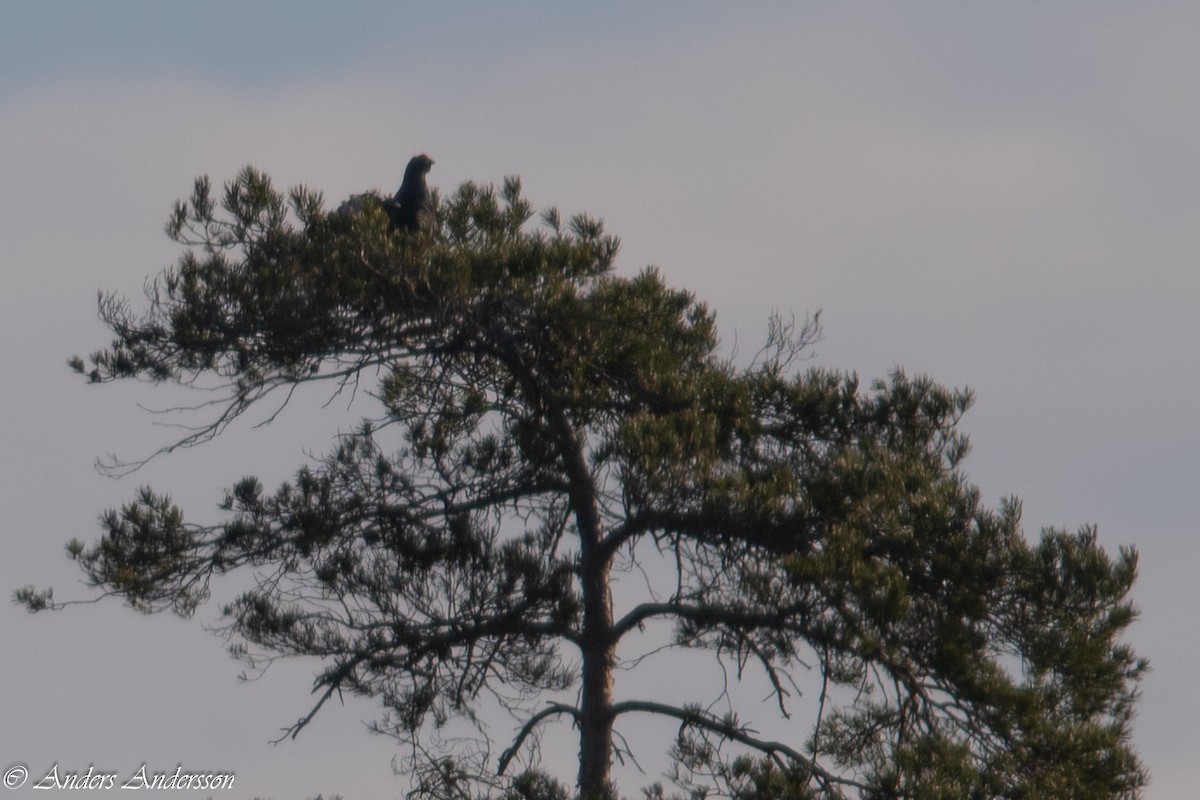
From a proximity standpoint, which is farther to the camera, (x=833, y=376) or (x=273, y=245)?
(x=833, y=376)

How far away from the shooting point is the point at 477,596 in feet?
28.0

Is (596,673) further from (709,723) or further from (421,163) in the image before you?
(421,163)

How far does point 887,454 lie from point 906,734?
1.48 meters

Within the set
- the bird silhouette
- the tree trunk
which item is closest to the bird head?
the bird silhouette

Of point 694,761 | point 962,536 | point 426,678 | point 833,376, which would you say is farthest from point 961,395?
point 426,678

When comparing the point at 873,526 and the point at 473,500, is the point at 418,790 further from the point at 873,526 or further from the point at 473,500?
the point at 873,526

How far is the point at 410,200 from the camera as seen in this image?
9500mm

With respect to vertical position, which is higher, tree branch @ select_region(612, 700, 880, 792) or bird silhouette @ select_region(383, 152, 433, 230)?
bird silhouette @ select_region(383, 152, 433, 230)

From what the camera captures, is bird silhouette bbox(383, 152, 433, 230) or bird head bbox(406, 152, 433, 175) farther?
bird head bbox(406, 152, 433, 175)

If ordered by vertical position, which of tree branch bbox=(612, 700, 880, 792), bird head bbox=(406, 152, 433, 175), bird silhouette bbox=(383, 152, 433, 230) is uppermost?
bird head bbox=(406, 152, 433, 175)

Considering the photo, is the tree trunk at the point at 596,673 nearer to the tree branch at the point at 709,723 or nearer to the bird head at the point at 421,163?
the tree branch at the point at 709,723

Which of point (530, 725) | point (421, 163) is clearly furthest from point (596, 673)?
point (421, 163)

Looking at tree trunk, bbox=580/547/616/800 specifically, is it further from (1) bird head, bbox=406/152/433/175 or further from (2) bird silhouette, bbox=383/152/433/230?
(1) bird head, bbox=406/152/433/175

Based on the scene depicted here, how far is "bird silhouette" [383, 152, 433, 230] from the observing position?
909cm
